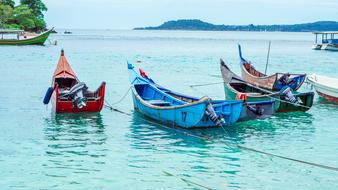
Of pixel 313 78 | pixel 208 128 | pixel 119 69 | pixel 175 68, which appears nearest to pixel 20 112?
pixel 208 128

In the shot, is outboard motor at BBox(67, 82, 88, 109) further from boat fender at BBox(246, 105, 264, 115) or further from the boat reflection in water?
boat fender at BBox(246, 105, 264, 115)

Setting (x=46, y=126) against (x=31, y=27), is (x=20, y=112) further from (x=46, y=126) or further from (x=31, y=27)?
(x=31, y=27)

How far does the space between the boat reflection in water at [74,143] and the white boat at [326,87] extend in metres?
10.3

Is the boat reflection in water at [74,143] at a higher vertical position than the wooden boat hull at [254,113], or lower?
lower

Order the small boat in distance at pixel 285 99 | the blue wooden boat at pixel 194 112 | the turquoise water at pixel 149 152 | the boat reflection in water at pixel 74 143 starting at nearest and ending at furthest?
the turquoise water at pixel 149 152, the boat reflection in water at pixel 74 143, the blue wooden boat at pixel 194 112, the small boat in distance at pixel 285 99

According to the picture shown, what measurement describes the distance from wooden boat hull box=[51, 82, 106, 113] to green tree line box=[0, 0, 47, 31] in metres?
87.3

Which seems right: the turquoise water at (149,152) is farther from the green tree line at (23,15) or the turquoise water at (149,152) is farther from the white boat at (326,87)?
the green tree line at (23,15)

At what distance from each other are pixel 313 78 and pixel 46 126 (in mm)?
13859

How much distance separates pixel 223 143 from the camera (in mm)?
15086

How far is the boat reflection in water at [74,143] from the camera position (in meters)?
12.9

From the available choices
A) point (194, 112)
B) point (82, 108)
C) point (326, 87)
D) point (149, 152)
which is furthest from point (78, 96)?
point (326, 87)

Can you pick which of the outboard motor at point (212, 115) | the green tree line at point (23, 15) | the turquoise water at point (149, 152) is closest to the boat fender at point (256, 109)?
the turquoise water at point (149, 152)

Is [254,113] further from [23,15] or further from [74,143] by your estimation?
[23,15]

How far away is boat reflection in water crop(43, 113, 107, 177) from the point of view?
12.9 meters
